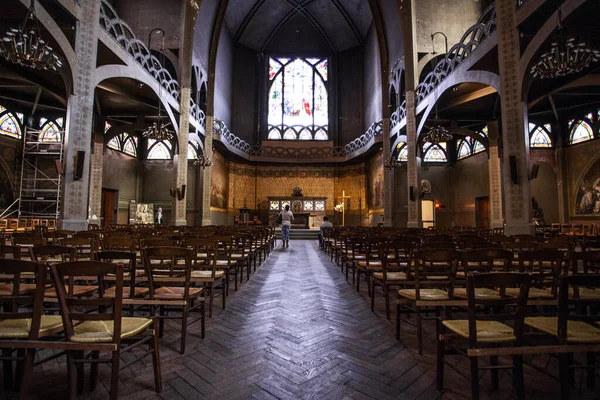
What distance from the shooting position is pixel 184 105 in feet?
50.0

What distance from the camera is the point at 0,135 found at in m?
12.7

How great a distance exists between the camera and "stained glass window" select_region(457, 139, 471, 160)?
18.4 metres

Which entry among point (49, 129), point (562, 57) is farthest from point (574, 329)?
point (49, 129)

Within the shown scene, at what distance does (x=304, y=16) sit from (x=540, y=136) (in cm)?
2099

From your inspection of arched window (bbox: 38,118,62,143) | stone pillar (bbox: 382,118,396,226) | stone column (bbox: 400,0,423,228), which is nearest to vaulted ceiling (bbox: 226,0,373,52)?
stone column (bbox: 400,0,423,228)

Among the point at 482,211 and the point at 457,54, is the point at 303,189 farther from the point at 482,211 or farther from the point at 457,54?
the point at 457,54

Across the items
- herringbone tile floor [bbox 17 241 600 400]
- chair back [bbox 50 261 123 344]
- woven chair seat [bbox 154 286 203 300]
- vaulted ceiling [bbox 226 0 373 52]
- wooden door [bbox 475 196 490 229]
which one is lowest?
herringbone tile floor [bbox 17 241 600 400]

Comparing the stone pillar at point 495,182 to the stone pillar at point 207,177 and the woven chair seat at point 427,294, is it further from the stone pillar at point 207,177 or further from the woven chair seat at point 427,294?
the stone pillar at point 207,177

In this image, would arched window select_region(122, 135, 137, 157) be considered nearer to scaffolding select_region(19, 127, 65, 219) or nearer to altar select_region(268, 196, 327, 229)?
scaffolding select_region(19, 127, 65, 219)

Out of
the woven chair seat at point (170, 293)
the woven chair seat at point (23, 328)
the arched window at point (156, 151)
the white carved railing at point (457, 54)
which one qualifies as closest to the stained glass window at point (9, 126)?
the arched window at point (156, 151)

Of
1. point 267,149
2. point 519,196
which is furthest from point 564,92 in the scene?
point 267,149

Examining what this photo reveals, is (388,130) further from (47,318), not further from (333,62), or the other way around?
(47,318)

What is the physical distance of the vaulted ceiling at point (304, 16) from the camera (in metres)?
25.2

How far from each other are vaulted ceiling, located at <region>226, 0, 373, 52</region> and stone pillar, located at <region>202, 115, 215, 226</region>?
1065 centimetres
